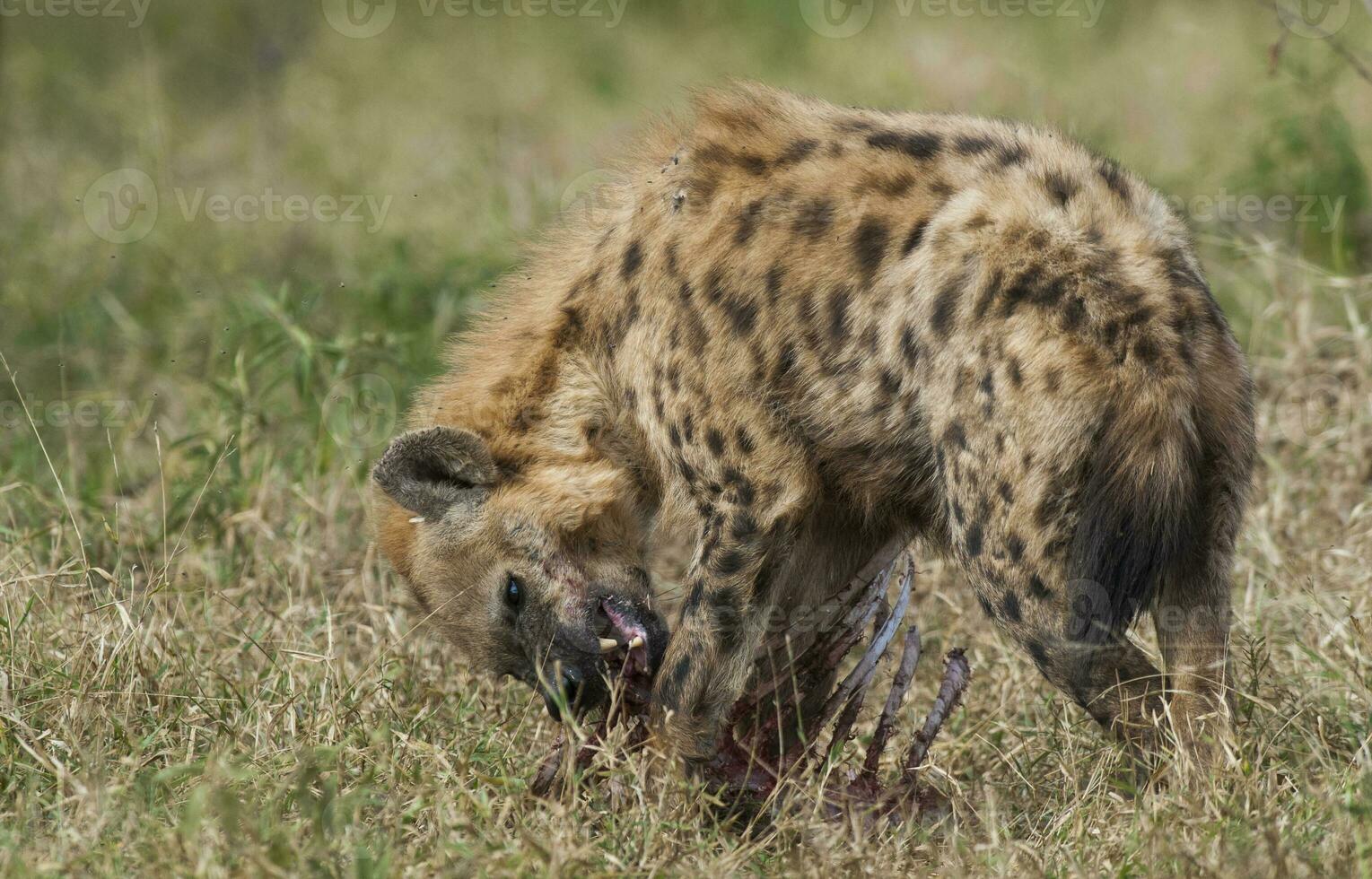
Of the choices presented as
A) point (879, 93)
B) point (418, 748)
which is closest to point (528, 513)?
point (418, 748)

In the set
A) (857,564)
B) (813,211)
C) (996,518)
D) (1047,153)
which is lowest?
(857,564)

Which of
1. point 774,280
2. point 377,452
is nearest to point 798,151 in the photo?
point 774,280

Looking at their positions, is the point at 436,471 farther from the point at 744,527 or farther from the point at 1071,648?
the point at 1071,648

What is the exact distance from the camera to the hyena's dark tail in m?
3.80

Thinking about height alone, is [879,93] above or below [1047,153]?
below

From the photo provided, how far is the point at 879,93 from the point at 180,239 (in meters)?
4.48

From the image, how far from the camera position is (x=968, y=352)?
13.0 ft

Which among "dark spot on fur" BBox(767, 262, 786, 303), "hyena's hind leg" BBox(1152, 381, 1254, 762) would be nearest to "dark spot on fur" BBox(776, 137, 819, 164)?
"dark spot on fur" BBox(767, 262, 786, 303)

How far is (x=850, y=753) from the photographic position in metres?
4.78

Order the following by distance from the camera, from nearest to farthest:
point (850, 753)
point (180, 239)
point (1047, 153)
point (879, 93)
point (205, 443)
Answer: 1. point (1047, 153)
2. point (850, 753)
3. point (205, 443)
4. point (180, 239)
5. point (879, 93)

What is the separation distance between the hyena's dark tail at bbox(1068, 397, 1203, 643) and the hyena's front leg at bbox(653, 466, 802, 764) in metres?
0.88

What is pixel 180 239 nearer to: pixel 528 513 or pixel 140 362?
pixel 140 362

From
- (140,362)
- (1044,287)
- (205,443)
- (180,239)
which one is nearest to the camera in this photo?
(1044,287)

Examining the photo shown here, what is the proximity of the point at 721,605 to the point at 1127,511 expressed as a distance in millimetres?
1210
